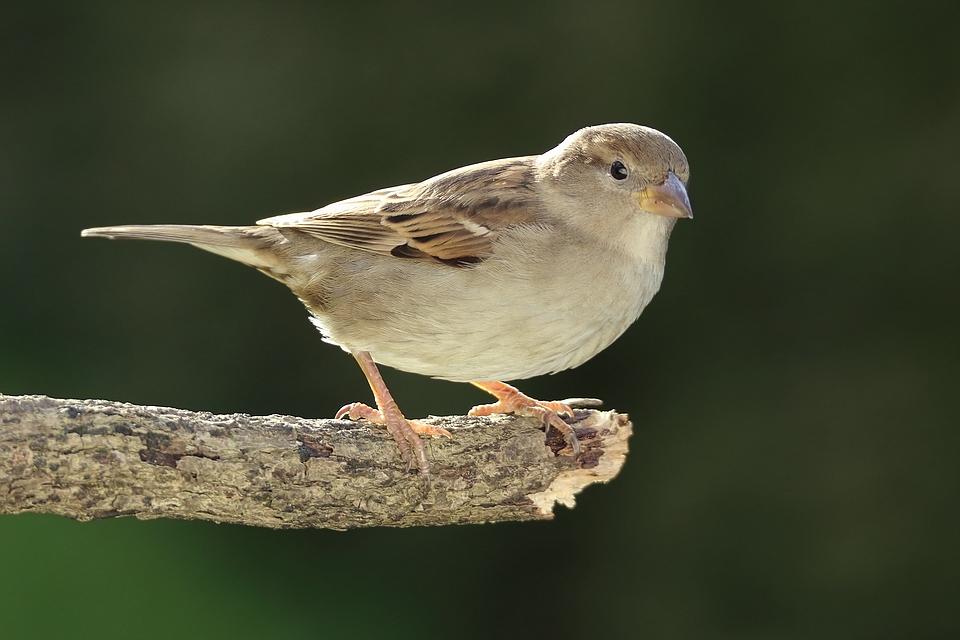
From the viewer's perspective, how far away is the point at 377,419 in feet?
12.1

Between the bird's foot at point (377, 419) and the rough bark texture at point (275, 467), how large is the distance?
0.18 ft

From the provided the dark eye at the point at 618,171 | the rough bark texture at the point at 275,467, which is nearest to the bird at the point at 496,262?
the dark eye at the point at 618,171

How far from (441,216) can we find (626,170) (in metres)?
0.70

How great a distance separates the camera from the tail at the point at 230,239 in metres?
3.86

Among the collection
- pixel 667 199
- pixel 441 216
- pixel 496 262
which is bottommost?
pixel 496 262

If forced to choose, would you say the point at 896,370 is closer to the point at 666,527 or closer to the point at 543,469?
the point at 666,527

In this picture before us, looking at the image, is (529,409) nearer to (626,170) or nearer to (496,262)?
(496,262)

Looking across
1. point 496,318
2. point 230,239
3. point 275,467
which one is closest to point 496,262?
point 496,318

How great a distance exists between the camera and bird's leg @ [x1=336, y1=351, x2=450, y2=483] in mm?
3391

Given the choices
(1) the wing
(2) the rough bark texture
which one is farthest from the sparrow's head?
(2) the rough bark texture

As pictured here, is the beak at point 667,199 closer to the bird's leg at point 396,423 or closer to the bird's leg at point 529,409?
the bird's leg at point 529,409

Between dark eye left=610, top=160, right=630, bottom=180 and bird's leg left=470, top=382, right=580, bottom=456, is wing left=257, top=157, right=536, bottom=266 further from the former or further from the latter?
bird's leg left=470, top=382, right=580, bottom=456

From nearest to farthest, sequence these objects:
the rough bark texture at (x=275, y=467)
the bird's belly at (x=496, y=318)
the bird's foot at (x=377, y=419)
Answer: the rough bark texture at (x=275, y=467), the bird's belly at (x=496, y=318), the bird's foot at (x=377, y=419)

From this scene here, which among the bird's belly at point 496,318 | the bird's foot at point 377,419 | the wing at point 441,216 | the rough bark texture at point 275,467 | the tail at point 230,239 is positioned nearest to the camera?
the rough bark texture at point 275,467
